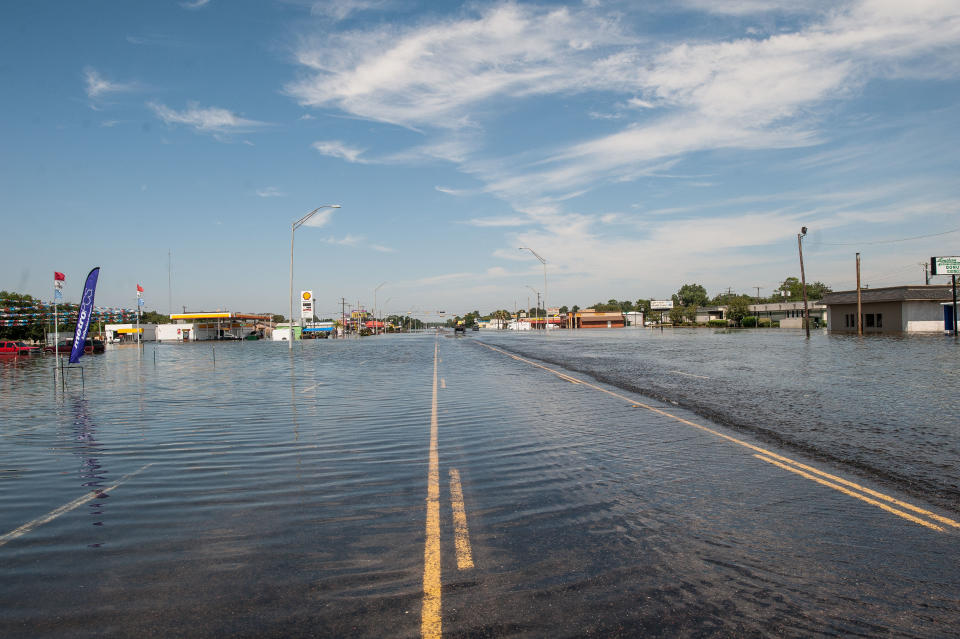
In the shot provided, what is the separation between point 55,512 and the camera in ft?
20.0

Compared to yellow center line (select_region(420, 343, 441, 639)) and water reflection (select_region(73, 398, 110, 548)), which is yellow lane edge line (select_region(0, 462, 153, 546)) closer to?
water reflection (select_region(73, 398, 110, 548))

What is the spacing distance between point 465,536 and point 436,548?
1.21ft

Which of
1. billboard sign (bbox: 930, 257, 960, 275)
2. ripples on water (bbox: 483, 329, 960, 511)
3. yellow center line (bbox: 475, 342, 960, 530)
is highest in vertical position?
billboard sign (bbox: 930, 257, 960, 275)

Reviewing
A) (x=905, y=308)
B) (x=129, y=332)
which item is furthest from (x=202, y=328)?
(x=905, y=308)

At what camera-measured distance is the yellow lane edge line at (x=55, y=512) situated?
541 centimetres

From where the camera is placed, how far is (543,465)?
7859mm

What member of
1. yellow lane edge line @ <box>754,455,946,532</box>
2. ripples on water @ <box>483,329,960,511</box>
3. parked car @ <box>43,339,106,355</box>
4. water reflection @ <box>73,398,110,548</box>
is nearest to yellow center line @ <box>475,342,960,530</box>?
yellow lane edge line @ <box>754,455,946,532</box>

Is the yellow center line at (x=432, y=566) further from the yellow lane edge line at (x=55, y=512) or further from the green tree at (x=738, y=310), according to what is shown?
the green tree at (x=738, y=310)

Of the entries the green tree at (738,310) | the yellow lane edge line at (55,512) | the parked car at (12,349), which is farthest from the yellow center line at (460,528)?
the green tree at (738,310)

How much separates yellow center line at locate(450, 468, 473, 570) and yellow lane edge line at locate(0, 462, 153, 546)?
154 inches

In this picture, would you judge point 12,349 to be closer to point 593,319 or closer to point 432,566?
point 432,566

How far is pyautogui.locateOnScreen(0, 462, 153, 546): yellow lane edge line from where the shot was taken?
5.41 metres

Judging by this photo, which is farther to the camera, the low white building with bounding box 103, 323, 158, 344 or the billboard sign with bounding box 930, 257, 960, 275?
the low white building with bounding box 103, 323, 158, 344

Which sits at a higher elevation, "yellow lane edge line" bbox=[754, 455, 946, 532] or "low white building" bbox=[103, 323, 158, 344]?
"low white building" bbox=[103, 323, 158, 344]
